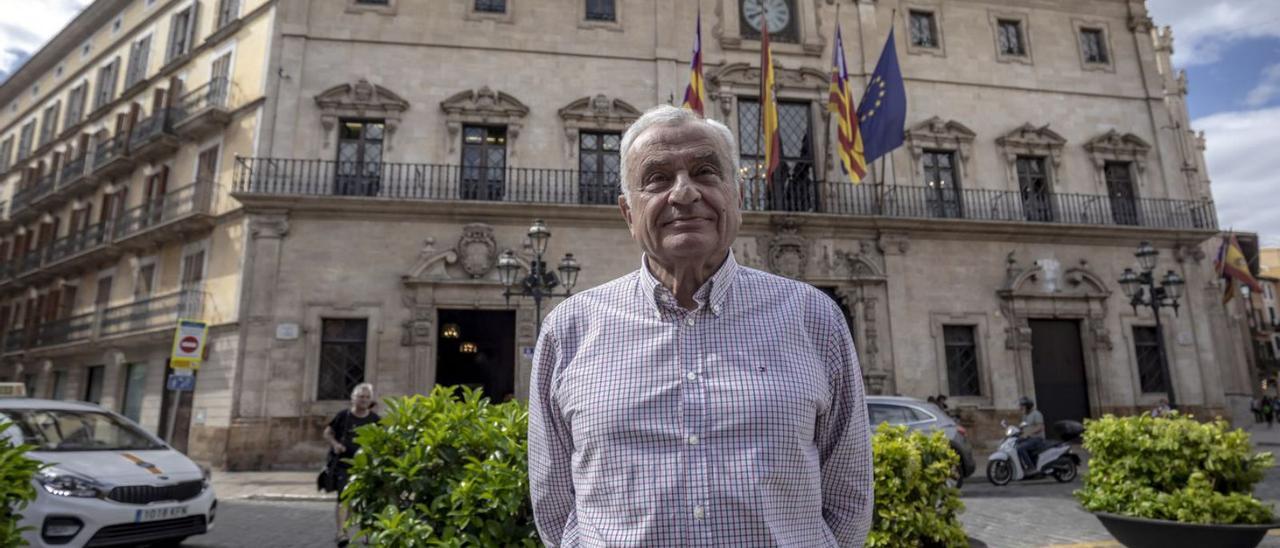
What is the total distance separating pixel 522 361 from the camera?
15.8 meters

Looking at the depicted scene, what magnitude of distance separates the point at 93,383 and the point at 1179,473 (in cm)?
2790

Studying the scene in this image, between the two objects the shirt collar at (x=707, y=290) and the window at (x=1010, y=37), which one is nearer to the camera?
the shirt collar at (x=707, y=290)

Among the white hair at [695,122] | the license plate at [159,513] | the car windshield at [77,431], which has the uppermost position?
the white hair at [695,122]

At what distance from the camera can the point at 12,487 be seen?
4.06 m

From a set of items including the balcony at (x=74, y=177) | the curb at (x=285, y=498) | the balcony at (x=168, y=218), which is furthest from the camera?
the balcony at (x=74, y=177)

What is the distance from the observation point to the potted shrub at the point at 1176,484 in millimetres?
5418

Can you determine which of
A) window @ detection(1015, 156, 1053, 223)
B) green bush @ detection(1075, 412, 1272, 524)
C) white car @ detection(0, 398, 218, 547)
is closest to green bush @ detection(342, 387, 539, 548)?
white car @ detection(0, 398, 218, 547)

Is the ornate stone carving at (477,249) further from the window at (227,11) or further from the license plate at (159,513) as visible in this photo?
the window at (227,11)

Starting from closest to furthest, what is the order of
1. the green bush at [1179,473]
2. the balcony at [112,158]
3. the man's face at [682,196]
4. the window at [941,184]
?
the man's face at [682,196] → the green bush at [1179,473] → the window at [941,184] → the balcony at [112,158]

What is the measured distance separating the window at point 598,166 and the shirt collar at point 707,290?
51.1 ft

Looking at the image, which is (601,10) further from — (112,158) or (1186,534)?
(1186,534)

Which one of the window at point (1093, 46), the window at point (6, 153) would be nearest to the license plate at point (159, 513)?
the window at point (1093, 46)

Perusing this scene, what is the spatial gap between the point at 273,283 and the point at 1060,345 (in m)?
21.1

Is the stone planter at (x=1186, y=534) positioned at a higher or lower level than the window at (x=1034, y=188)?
lower
